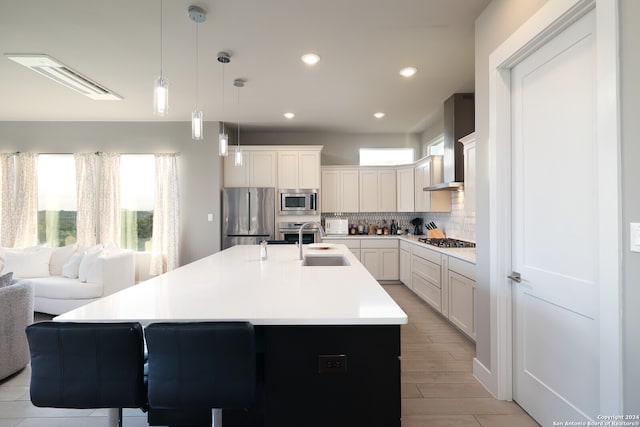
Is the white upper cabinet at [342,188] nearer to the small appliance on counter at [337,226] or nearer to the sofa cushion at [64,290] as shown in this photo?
the small appliance on counter at [337,226]

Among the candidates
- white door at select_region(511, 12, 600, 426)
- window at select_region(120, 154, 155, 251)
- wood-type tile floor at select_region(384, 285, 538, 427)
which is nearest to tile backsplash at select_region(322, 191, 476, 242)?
wood-type tile floor at select_region(384, 285, 538, 427)

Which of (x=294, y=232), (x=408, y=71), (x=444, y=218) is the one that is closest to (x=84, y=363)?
(x=408, y=71)

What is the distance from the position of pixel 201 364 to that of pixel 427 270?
3.39m

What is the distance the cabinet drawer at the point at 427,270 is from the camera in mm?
3592

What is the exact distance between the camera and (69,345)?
41.0 inches

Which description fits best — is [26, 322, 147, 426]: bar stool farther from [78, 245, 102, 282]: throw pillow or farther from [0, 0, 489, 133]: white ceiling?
[78, 245, 102, 282]: throw pillow

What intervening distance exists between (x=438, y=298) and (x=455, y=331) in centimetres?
46

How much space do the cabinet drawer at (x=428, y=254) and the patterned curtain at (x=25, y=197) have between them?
6.21 meters

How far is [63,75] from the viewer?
11.1 feet

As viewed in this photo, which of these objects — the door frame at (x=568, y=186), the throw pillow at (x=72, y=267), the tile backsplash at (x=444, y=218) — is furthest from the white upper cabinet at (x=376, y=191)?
the throw pillow at (x=72, y=267)

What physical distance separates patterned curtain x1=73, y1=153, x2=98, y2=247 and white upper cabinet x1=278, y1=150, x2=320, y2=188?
310 cm

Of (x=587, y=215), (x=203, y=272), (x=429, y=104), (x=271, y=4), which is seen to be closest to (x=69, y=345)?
(x=203, y=272)

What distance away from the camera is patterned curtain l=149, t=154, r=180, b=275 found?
16.4 feet

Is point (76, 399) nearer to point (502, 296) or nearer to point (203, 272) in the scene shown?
point (203, 272)
